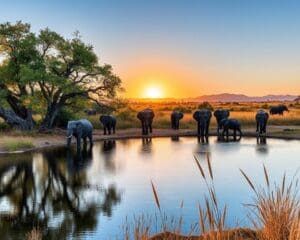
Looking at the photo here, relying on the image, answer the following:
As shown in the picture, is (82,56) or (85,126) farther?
(82,56)

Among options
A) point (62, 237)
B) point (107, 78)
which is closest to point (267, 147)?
point (107, 78)

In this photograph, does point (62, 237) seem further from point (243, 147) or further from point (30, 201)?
point (243, 147)

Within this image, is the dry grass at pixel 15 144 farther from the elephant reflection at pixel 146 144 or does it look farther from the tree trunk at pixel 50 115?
the tree trunk at pixel 50 115

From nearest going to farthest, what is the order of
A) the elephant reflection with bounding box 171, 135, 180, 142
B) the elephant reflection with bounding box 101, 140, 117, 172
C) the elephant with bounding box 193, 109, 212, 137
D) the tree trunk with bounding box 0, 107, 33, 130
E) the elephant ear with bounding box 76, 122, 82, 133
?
the elephant reflection with bounding box 101, 140, 117, 172 < the elephant ear with bounding box 76, 122, 82, 133 < the elephant reflection with bounding box 171, 135, 180, 142 < the tree trunk with bounding box 0, 107, 33, 130 < the elephant with bounding box 193, 109, 212, 137

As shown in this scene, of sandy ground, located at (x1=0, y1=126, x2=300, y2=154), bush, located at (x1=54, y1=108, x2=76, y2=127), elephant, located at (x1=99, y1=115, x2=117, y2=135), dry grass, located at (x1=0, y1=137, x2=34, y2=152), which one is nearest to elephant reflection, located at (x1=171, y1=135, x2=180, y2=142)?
sandy ground, located at (x1=0, y1=126, x2=300, y2=154)

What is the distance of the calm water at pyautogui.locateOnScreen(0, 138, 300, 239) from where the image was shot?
36.6ft

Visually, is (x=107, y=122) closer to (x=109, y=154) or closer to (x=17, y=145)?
(x=17, y=145)

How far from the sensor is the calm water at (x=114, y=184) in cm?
1116

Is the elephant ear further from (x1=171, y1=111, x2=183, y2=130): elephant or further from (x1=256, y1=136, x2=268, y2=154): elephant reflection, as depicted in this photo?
(x1=171, y1=111, x2=183, y2=130): elephant

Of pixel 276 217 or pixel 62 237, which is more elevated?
pixel 276 217

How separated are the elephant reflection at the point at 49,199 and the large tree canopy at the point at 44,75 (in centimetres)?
1232

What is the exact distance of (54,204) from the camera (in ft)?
43.4

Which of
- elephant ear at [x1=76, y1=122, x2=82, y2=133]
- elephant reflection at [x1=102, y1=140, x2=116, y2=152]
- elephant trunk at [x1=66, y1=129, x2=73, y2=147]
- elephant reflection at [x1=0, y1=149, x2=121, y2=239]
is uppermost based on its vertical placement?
elephant ear at [x1=76, y1=122, x2=82, y2=133]

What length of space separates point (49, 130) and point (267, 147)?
14.7m
